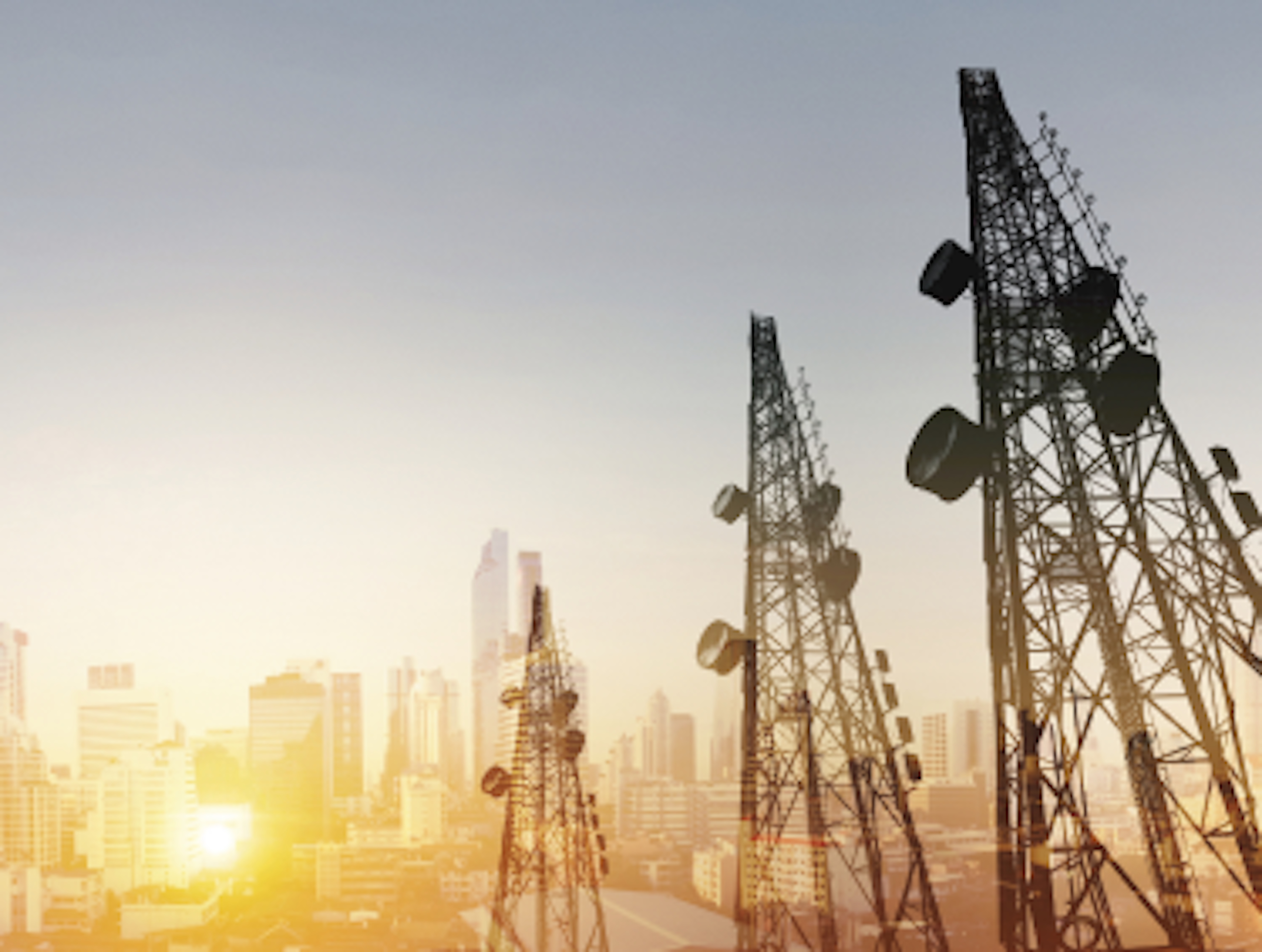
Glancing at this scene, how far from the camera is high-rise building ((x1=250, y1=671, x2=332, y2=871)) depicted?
7331 centimetres

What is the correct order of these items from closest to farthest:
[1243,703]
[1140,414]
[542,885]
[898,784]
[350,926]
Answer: [1140,414], [1243,703], [898,784], [542,885], [350,926]

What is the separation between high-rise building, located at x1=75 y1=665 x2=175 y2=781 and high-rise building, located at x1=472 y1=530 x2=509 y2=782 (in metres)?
16.0

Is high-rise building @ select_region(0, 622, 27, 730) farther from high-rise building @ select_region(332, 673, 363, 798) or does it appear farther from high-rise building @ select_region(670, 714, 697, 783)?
high-rise building @ select_region(670, 714, 697, 783)

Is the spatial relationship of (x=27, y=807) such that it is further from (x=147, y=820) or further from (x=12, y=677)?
(x=12, y=677)

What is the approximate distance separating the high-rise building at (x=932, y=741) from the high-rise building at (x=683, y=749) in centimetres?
745

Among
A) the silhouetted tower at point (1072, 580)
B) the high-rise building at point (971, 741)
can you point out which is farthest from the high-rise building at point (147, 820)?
the silhouetted tower at point (1072, 580)

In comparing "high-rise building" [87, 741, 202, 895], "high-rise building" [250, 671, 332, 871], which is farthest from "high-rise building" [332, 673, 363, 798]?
"high-rise building" [87, 741, 202, 895]

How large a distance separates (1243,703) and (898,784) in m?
5.52

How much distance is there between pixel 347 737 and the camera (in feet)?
257

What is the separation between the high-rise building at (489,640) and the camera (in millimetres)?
31656

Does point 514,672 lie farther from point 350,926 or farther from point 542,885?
point 350,926

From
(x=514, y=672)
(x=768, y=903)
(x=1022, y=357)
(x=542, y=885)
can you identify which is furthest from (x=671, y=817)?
(x=1022, y=357)

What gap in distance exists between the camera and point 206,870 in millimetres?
60312

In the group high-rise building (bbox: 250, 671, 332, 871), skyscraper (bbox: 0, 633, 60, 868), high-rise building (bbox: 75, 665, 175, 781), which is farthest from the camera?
high-rise building (bbox: 250, 671, 332, 871)
